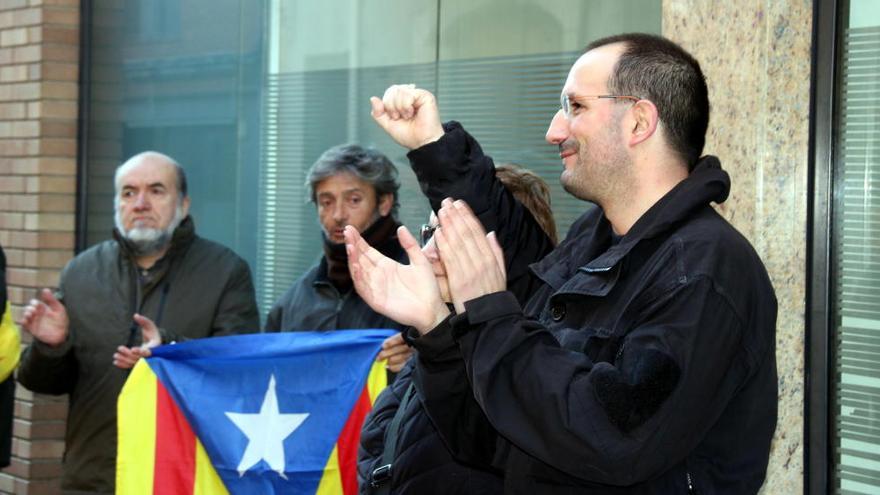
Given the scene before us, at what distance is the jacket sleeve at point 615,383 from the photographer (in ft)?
8.13

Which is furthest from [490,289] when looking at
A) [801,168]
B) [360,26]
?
[360,26]

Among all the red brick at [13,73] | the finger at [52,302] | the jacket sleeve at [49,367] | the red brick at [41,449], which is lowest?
the red brick at [41,449]

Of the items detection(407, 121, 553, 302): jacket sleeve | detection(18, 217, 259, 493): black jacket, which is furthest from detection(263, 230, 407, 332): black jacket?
detection(407, 121, 553, 302): jacket sleeve

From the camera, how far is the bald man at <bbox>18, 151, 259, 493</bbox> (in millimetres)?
5586

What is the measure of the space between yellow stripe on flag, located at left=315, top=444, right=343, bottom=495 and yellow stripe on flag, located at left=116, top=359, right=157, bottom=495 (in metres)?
0.63

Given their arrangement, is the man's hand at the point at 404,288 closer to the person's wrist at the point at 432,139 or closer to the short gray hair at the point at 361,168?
the person's wrist at the point at 432,139

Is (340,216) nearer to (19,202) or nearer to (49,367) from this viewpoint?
(49,367)

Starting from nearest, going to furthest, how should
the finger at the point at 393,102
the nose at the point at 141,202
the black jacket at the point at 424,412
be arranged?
the black jacket at the point at 424,412
the finger at the point at 393,102
the nose at the point at 141,202

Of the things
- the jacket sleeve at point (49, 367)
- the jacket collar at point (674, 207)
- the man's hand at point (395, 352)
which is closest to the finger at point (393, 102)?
the jacket collar at point (674, 207)

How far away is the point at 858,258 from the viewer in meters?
4.34

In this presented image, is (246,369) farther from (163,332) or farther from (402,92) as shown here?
(402,92)

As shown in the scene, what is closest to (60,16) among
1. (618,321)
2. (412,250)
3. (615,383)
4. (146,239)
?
(146,239)

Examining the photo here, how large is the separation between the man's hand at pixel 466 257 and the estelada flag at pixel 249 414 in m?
2.35

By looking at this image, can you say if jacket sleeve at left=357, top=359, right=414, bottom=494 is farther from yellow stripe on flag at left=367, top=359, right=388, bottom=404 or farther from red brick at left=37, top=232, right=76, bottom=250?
red brick at left=37, top=232, right=76, bottom=250
